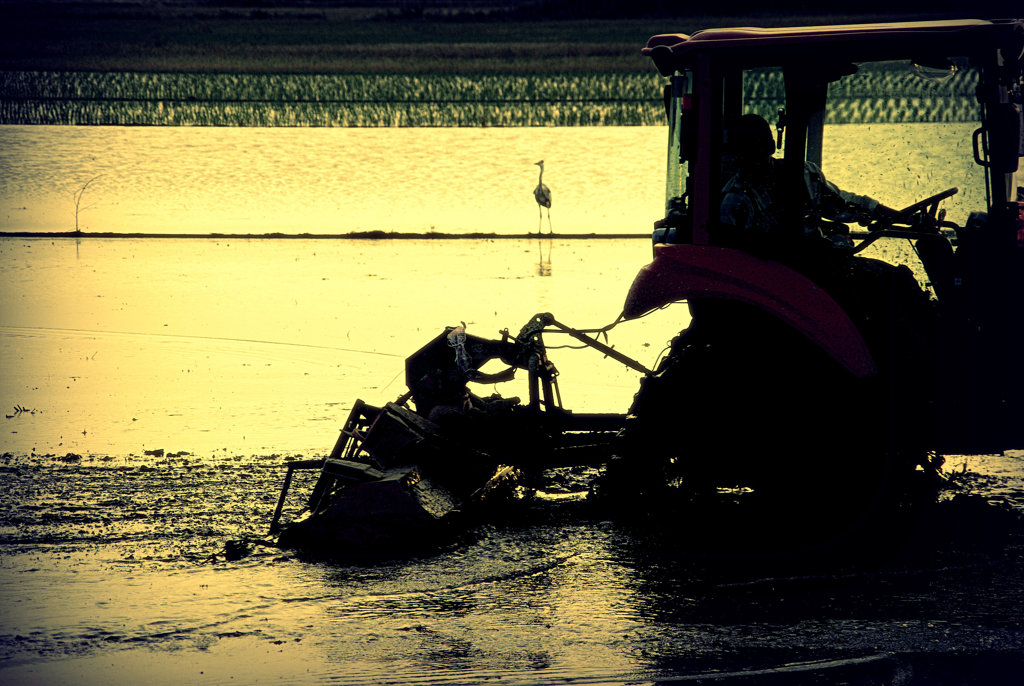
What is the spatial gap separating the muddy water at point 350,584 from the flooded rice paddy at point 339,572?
0.04 ft

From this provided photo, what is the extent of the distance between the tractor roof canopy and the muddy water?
208cm

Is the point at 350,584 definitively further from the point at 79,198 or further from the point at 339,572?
the point at 79,198

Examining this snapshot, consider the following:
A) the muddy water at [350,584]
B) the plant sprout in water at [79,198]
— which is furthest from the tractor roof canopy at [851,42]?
the plant sprout in water at [79,198]

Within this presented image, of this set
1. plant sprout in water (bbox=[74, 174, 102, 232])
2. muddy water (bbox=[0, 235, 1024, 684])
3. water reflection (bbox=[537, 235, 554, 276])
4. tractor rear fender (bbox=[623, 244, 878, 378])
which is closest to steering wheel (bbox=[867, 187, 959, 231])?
tractor rear fender (bbox=[623, 244, 878, 378])

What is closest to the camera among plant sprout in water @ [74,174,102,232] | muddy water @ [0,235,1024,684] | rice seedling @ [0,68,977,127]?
muddy water @ [0,235,1024,684]

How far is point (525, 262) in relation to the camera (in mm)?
12766

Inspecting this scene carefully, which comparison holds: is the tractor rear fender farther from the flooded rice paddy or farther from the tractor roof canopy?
the tractor roof canopy

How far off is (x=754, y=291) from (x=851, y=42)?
3.66 feet

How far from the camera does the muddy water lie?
420 cm

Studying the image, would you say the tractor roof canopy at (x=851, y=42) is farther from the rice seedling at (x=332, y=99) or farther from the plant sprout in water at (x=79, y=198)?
the rice seedling at (x=332, y=99)

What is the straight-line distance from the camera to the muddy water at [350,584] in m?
4.20

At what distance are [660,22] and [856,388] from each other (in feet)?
148

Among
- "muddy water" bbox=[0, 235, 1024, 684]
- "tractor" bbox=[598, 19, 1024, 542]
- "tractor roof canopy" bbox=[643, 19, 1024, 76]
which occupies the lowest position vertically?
"muddy water" bbox=[0, 235, 1024, 684]

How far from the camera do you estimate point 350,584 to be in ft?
15.9
